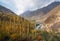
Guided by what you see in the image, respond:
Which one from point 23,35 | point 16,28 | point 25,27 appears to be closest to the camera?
point 23,35

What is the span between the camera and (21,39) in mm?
10883

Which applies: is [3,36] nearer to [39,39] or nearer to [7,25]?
[7,25]

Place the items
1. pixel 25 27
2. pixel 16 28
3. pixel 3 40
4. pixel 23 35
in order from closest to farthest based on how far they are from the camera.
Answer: pixel 3 40 < pixel 23 35 < pixel 16 28 < pixel 25 27

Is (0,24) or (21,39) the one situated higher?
(0,24)

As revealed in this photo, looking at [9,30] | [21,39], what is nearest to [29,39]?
[21,39]

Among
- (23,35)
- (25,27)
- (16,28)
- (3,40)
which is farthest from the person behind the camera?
(25,27)

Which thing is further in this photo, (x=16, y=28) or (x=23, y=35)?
(x=16, y=28)

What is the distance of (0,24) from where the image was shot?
1161 centimetres

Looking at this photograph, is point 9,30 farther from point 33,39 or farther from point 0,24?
point 33,39

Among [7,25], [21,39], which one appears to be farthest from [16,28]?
[21,39]

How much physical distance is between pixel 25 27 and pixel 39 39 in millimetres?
1548

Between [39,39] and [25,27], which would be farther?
[25,27]

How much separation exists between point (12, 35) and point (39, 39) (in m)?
1.64

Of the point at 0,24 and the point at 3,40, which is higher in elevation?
the point at 0,24
